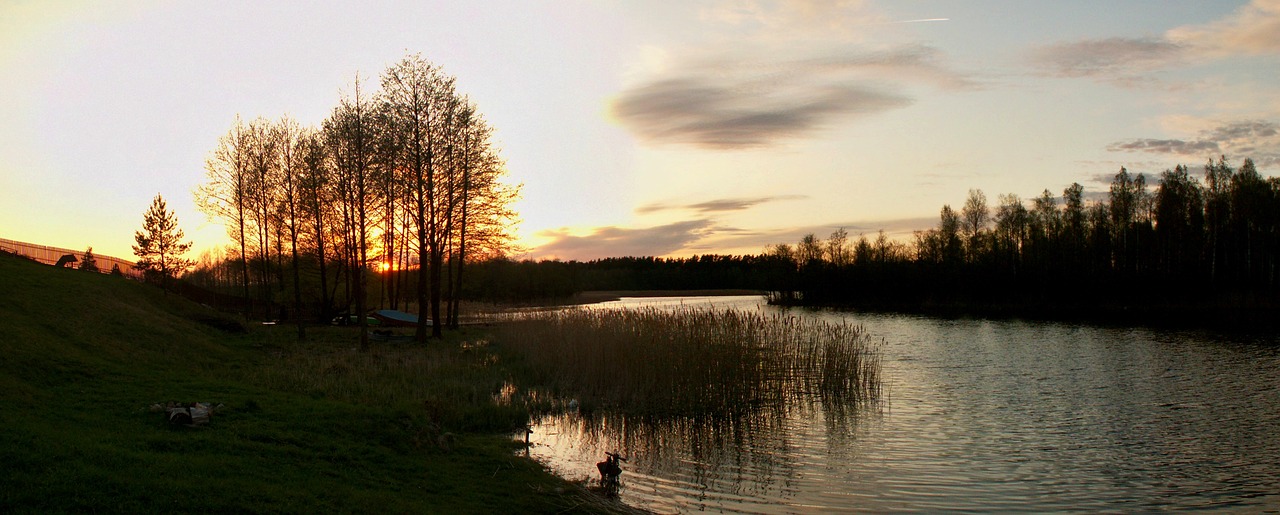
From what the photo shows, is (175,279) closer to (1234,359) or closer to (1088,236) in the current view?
(1234,359)

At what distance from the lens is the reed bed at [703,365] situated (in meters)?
15.3

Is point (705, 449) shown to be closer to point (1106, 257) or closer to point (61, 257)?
point (61, 257)

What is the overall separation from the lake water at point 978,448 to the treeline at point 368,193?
14.1 metres

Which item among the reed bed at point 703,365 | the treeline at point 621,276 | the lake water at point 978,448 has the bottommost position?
the lake water at point 978,448

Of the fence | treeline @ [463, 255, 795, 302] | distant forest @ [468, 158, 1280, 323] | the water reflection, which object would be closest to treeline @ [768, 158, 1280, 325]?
distant forest @ [468, 158, 1280, 323]

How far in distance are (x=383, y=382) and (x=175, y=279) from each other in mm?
26193

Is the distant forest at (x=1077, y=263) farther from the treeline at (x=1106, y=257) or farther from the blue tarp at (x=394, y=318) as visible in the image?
the blue tarp at (x=394, y=318)

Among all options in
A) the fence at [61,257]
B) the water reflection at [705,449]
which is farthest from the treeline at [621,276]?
the water reflection at [705,449]

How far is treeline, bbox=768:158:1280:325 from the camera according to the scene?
2125 inches

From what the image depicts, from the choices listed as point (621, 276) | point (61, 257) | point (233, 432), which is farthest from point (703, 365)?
point (621, 276)

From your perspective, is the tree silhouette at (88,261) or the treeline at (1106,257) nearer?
the tree silhouette at (88,261)

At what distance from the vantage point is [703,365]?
1585 centimetres

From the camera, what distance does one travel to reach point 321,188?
31188 millimetres

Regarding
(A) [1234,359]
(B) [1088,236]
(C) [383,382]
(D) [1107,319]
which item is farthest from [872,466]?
(B) [1088,236]
